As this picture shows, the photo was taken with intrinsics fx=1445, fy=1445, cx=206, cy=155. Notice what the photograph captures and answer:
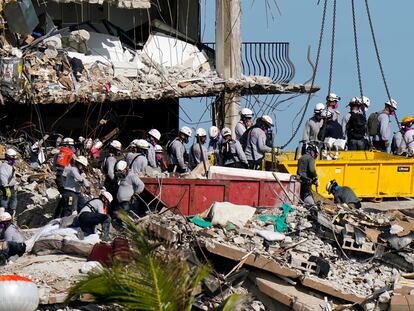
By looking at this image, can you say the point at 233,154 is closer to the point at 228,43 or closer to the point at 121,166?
the point at 121,166

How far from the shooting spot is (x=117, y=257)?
1919cm

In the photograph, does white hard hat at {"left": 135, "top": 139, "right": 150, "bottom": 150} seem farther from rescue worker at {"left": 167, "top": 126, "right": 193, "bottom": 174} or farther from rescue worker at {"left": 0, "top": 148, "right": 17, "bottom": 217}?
rescue worker at {"left": 0, "top": 148, "right": 17, "bottom": 217}

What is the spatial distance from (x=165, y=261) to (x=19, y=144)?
16.0 m

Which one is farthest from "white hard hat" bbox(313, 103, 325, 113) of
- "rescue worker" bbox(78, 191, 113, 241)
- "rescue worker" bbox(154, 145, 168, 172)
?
"rescue worker" bbox(78, 191, 113, 241)

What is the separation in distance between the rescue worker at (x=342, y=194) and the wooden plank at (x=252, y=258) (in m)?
4.81

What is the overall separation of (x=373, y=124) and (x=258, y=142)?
12.2 feet

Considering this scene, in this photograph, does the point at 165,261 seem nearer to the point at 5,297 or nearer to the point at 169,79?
the point at 5,297

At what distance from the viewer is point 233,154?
90.5 ft

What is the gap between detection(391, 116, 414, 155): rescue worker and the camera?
29.9 meters

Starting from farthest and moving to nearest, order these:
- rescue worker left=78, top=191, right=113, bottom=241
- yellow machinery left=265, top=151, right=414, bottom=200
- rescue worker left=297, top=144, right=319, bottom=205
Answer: yellow machinery left=265, top=151, right=414, bottom=200 → rescue worker left=297, top=144, right=319, bottom=205 → rescue worker left=78, top=191, right=113, bottom=241

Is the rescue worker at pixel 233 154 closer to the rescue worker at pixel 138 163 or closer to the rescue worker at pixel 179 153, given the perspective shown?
the rescue worker at pixel 179 153

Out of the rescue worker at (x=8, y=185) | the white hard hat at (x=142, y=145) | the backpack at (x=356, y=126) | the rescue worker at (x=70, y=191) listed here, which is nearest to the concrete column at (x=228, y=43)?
the backpack at (x=356, y=126)

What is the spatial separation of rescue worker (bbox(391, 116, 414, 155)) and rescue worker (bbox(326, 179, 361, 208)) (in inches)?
128

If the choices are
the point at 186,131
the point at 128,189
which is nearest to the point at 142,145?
the point at 186,131
